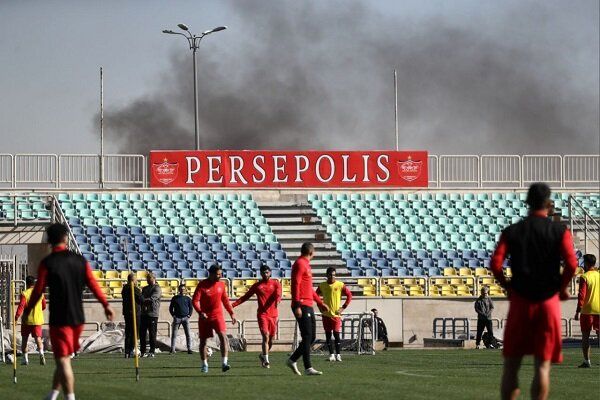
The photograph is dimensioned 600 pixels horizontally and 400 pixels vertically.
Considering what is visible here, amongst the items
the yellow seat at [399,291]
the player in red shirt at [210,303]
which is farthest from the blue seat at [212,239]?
the player in red shirt at [210,303]

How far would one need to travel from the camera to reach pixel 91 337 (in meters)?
34.5

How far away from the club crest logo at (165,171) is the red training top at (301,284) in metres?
27.8

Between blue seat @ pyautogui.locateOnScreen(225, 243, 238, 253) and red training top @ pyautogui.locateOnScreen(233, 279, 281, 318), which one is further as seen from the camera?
blue seat @ pyautogui.locateOnScreen(225, 243, 238, 253)

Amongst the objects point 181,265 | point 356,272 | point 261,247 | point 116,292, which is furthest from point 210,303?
point 261,247

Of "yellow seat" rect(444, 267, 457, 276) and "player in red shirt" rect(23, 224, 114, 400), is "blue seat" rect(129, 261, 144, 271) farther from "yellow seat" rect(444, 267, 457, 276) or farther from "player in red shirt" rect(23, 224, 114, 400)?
"player in red shirt" rect(23, 224, 114, 400)

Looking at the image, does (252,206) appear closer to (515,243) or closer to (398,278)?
(398,278)

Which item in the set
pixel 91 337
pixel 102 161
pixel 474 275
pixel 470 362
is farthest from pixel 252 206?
pixel 470 362

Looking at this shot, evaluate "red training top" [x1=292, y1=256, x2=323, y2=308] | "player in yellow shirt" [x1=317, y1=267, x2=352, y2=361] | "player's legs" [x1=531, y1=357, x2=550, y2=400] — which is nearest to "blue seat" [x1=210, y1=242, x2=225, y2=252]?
"player in yellow shirt" [x1=317, y1=267, x2=352, y2=361]

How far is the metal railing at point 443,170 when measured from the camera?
4769 cm

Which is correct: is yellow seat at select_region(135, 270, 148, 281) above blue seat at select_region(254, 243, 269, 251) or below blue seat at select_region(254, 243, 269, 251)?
below

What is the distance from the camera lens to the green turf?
1712cm

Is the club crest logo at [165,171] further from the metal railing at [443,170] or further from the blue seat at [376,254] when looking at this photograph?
the blue seat at [376,254]

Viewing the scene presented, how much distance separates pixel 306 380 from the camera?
1981 centimetres

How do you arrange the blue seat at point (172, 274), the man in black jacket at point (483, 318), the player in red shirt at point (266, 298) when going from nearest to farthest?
1. the player in red shirt at point (266, 298)
2. the man in black jacket at point (483, 318)
3. the blue seat at point (172, 274)
